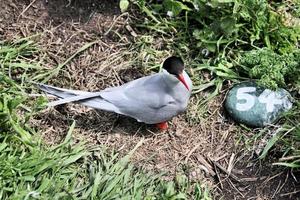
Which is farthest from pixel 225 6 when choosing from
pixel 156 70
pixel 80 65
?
pixel 80 65

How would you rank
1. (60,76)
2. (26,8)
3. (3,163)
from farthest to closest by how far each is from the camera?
(26,8) < (60,76) < (3,163)

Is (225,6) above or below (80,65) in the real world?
above

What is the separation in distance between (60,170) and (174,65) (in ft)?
2.63

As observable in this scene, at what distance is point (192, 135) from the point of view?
4.29 meters

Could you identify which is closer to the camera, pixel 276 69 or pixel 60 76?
pixel 276 69

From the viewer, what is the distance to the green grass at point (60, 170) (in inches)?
152

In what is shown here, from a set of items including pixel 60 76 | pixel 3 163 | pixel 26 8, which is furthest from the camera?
pixel 26 8

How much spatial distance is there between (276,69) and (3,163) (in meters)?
1.55

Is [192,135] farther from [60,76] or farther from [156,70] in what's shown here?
[60,76]

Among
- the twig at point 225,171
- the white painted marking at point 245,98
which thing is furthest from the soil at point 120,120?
the white painted marking at point 245,98

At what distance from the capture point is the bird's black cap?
4.04 metres

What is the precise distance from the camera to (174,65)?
4047 mm

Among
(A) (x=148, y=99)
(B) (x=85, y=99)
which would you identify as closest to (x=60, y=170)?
(B) (x=85, y=99)

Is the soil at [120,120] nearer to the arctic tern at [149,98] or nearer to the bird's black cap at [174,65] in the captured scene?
the arctic tern at [149,98]
